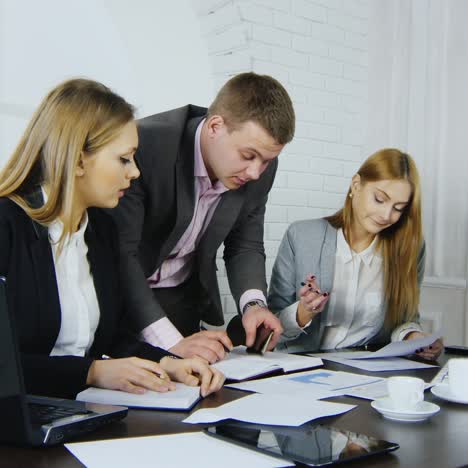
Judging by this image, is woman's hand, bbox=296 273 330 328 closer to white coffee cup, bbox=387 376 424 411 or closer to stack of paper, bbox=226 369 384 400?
stack of paper, bbox=226 369 384 400

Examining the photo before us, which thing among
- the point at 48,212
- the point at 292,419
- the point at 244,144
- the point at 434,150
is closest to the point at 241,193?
the point at 244,144

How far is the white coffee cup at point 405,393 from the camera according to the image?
44.7 inches

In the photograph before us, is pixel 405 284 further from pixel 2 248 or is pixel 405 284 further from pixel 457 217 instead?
pixel 2 248

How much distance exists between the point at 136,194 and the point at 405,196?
3.19 ft

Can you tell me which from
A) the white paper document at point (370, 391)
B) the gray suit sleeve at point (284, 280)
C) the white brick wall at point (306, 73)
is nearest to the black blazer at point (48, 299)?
the white paper document at point (370, 391)

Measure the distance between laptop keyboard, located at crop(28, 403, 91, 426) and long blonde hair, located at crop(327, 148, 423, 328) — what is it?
153 cm

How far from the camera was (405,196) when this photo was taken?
2.33 m

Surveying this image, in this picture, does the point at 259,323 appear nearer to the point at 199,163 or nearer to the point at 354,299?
the point at 199,163

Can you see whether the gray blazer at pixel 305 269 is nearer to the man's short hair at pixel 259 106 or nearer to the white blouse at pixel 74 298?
Answer: the man's short hair at pixel 259 106

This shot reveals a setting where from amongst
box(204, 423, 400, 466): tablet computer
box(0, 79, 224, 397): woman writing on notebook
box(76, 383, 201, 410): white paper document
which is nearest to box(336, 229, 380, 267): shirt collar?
box(0, 79, 224, 397): woman writing on notebook

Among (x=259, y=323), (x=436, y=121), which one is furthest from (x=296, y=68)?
(x=259, y=323)

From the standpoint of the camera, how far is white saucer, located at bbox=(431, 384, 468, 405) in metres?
1.27

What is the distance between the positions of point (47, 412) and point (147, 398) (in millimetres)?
229

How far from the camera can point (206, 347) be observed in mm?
1595
